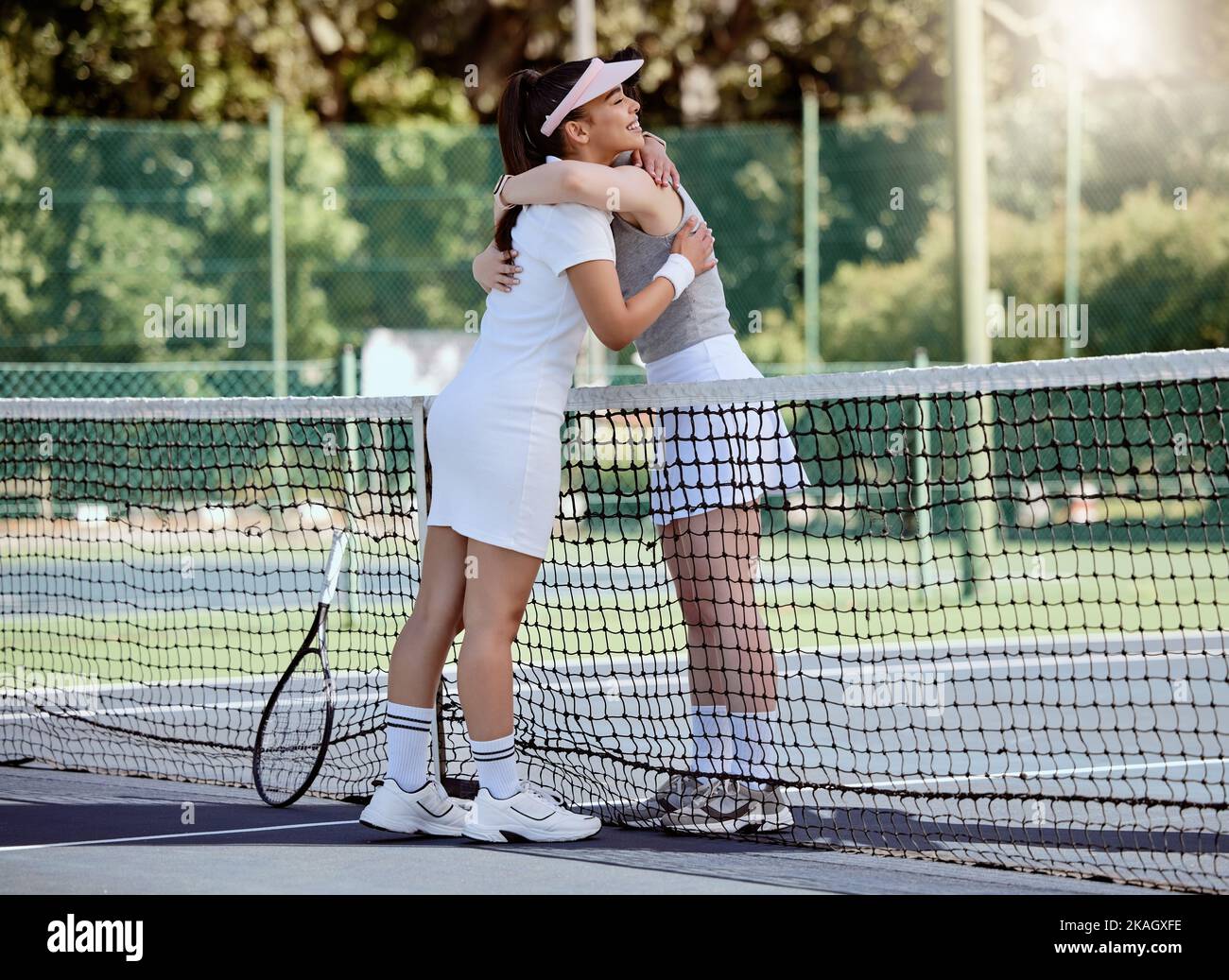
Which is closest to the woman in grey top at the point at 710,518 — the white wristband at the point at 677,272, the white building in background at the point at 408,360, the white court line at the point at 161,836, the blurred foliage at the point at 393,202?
the white wristband at the point at 677,272

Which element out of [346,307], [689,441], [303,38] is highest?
[303,38]

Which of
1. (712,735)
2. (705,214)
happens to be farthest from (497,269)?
(705,214)

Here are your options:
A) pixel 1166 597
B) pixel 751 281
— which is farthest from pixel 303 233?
pixel 1166 597

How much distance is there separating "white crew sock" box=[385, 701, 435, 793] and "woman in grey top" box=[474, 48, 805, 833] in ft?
2.13

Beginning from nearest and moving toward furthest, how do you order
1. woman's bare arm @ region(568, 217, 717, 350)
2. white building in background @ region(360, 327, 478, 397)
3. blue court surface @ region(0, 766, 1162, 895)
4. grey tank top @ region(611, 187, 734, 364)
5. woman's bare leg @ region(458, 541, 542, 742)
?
blue court surface @ region(0, 766, 1162, 895)
woman's bare arm @ region(568, 217, 717, 350)
woman's bare leg @ region(458, 541, 542, 742)
grey tank top @ region(611, 187, 734, 364)
white building in background @ region(360, 327, 478, 397)

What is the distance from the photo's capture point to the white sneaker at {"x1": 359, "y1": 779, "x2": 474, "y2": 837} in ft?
17.7

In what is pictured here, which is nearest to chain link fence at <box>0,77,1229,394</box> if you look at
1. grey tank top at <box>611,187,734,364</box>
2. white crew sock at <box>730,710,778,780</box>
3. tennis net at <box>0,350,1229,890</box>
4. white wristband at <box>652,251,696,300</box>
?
tennis net at <box>0,350,1229,890</box>

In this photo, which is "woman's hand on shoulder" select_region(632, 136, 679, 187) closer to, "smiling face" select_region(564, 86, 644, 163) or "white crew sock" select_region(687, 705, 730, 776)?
"smiling face" select_region(564, 86, 644, 163)

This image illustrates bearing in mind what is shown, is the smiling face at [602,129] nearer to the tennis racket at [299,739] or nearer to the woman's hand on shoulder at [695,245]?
the woman's hand on shoulder at [695,245]

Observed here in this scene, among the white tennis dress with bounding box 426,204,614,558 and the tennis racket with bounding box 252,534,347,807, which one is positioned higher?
the white tennis dress with bounding box 426,204,614,558

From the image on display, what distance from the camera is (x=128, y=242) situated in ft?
69.4
